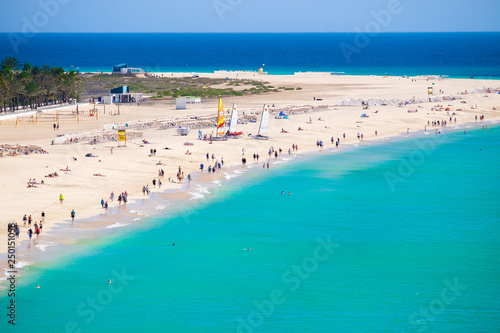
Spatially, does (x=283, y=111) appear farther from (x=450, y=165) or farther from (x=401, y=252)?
(x=401, y=252)

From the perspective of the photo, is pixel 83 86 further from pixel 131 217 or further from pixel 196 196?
pixel 131 217

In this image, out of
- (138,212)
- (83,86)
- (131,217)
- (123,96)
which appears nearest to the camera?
(131,217)

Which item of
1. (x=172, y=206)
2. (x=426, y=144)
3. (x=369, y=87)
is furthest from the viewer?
(x=369, y=87)

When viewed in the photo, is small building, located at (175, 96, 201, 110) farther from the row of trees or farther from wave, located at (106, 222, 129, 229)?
wave, located at (106, 222, 129, 229)

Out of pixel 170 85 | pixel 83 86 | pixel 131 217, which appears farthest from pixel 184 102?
pixel 131 217

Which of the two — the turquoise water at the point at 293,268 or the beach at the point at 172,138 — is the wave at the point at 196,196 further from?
the turquoise water at the point at 293,268

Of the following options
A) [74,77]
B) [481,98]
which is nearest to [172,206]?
[74,77]

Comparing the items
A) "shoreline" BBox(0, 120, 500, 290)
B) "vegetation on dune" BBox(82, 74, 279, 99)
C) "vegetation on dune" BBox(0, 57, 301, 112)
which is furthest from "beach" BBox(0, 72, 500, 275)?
"vegetation on dune" BBox(82, 74, 279, 99)

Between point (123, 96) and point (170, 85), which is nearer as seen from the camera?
point (123, 96)
